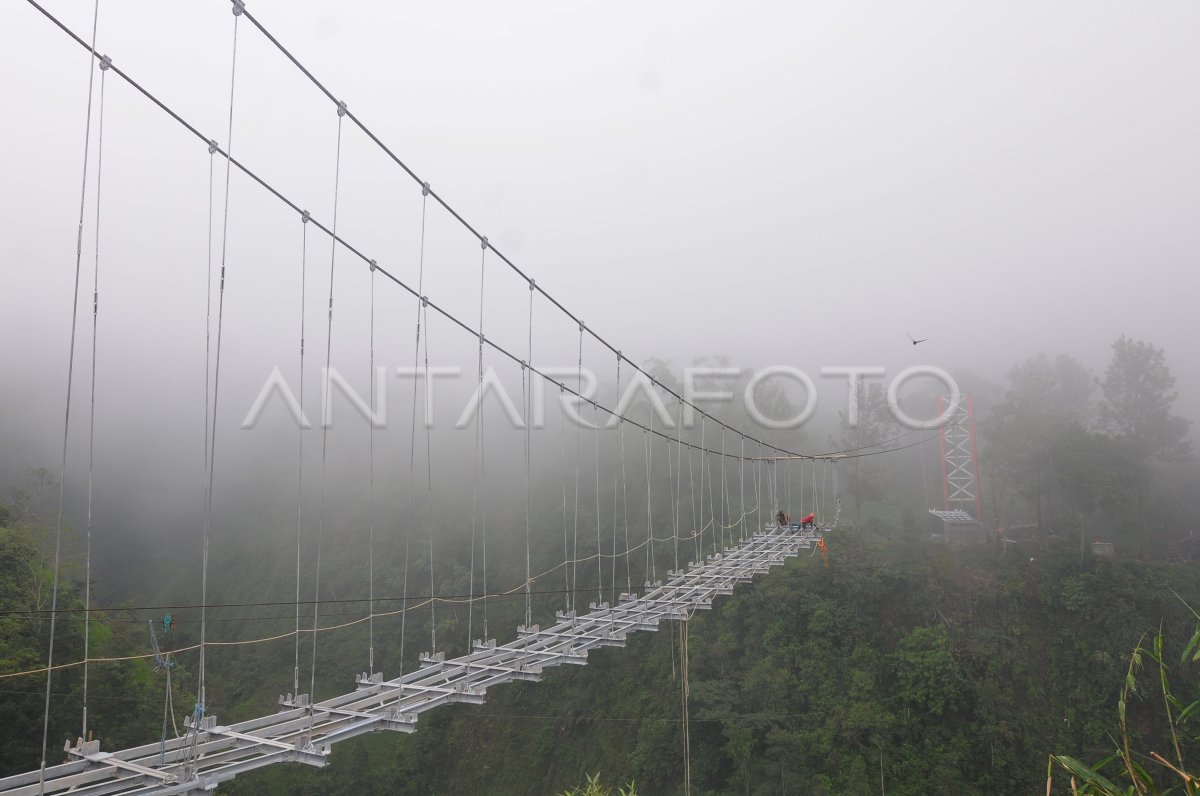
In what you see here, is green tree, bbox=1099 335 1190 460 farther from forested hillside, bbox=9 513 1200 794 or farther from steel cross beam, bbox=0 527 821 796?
steel cross beam, bbox=0 527 821 796

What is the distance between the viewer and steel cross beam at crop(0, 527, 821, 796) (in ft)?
9.75

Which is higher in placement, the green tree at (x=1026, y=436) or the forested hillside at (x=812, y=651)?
the green tree at (x=1026, y=436)

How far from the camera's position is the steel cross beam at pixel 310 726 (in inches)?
117

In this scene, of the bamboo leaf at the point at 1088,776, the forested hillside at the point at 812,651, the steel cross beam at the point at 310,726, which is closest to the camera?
the bamboo leaf at the point at 1088,776

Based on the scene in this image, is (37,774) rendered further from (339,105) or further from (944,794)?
(944,794)

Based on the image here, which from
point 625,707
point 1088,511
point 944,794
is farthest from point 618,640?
point 1088,511

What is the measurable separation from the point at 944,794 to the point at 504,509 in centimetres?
1394

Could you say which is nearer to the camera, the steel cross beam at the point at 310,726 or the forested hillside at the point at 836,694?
the steel cross beam at the point at 310,726

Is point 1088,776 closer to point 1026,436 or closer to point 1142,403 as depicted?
point 1026,436

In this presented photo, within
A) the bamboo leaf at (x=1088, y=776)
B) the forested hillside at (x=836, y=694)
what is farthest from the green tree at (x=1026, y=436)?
the bamboo leaf at (x=1088, y=776)

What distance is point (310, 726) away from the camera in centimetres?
358

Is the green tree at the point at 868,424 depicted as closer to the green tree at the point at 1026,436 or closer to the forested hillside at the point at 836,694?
the green tree at the point at 1026,436

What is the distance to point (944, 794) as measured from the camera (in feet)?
35.9

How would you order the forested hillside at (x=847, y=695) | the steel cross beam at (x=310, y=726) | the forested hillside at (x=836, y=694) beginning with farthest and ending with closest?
the forested hillside at (x=847, y=695) < the forested hillside at (x=836, y=694) < the steel cross beam at (x=310, y=726)
